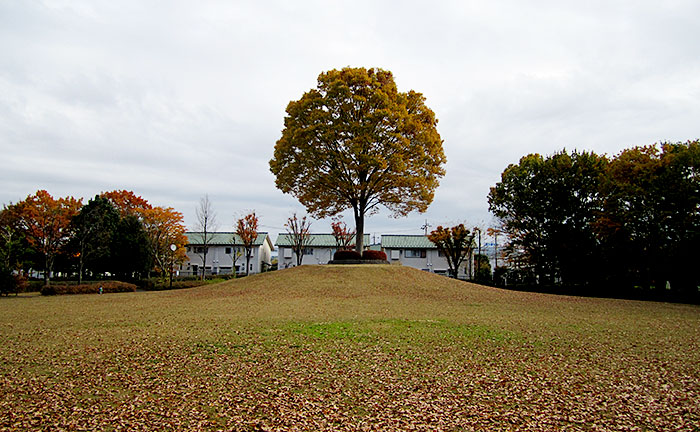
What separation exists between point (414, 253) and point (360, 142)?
31.9 meters

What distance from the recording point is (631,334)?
453 inches

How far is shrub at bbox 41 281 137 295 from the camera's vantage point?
85.6 ft

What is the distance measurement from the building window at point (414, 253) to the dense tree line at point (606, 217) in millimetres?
16166

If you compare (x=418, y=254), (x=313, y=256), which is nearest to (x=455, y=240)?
(x=418, y=254)

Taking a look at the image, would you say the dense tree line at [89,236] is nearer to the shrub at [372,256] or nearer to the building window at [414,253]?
the shrub at [372,256]

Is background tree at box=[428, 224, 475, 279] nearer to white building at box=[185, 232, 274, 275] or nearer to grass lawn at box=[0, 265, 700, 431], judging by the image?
white building at box=[185, 232, 274, 275]

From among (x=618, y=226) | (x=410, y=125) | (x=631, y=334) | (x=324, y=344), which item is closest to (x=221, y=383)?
(x=324, y=344)

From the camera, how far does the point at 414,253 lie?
187 feet

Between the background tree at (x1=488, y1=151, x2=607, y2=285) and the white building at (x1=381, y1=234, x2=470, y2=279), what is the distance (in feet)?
60.4

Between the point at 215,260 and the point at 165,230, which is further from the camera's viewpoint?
the point at 215,260

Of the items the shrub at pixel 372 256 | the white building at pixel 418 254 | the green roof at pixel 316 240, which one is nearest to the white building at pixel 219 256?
the green roof at pixel 316 240

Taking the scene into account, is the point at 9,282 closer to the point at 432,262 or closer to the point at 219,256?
the point at 219,256

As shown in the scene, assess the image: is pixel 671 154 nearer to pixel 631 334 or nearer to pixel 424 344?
pixel 631 334

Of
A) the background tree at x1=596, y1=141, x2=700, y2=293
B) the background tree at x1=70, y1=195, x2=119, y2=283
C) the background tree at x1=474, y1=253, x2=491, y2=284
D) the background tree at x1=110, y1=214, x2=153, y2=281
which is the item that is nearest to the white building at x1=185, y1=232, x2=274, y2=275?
the background tree at x1=110, y1=214, x2=153, y2=281
